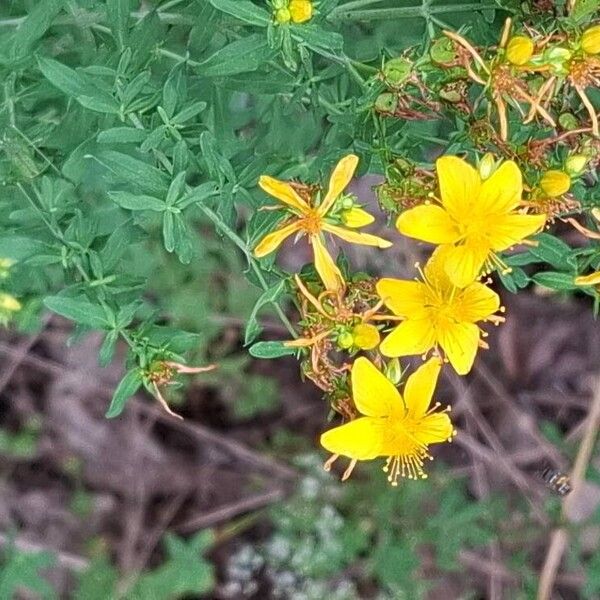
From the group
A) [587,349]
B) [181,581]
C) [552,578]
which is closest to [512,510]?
[552,578]

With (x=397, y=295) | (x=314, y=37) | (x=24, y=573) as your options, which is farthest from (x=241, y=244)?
(x=24, y=573)

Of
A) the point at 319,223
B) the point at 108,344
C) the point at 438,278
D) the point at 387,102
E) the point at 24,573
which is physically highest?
the point at 387,102

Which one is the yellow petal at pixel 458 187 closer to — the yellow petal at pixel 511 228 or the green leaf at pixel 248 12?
the yellow petal at pixel 511 228

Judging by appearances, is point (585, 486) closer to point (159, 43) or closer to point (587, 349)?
point (587, 349)

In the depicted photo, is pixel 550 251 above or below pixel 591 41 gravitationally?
below

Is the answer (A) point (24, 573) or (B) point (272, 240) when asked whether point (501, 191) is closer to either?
(B) point (272, 240)

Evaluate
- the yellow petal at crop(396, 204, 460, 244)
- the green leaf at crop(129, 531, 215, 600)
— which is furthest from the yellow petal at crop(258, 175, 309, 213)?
the green leaf at crop(129, 531, 215, 600)

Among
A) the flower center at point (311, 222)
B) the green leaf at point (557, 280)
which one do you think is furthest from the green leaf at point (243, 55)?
the green leaf at point (557, 280)
